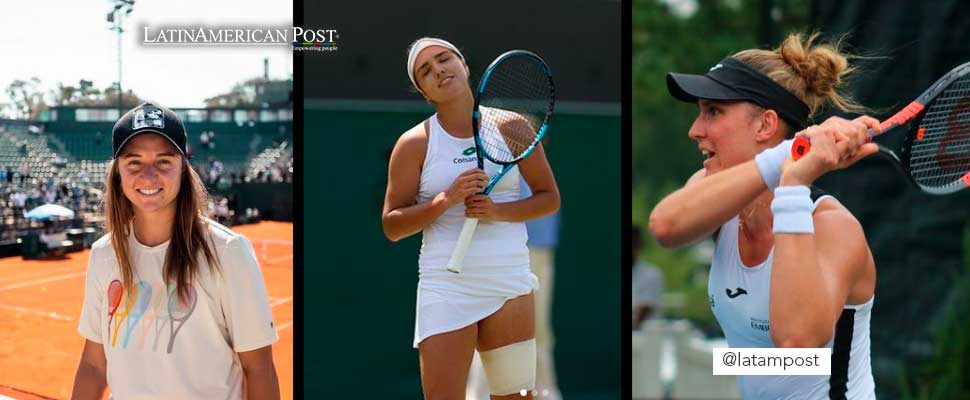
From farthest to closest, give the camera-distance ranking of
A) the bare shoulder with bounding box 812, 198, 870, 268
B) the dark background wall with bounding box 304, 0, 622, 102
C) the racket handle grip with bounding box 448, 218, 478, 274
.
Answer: the dark background wall with bounding box 304, 0, 622, 102
the racket handle grip with bounding box 448, 218, 478, 274
the bare shoulder with bounding box 812, 198, 870, 268

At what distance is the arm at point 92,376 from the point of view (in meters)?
3.62

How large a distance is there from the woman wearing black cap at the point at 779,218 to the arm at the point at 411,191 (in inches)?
28.2

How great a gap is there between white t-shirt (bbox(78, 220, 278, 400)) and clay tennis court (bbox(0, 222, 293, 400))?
649 millimetres

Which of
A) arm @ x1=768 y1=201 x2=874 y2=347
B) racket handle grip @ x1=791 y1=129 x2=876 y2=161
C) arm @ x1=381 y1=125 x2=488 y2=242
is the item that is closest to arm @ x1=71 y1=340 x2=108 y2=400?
arm @ x1=381 y1=125 x2=488 y2=242

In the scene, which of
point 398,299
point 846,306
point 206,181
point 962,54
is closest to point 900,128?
point 962,54

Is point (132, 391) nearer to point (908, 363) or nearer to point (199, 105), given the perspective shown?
point (199, 105)

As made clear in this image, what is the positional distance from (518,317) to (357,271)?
684 mm

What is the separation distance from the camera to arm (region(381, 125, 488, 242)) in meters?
3.84

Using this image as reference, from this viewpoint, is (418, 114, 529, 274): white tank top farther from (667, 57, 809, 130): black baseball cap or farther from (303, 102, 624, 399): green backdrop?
(667, 57, 809, 130): black baseball cap

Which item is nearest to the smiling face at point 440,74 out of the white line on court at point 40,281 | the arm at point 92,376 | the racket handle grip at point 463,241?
the racket handle grip at point 463,241

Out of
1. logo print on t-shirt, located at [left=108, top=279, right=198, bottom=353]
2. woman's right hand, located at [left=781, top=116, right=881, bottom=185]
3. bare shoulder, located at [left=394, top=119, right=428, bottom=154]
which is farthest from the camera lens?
bare shoulder, located at [left=394, top=119, right=428, bottom=154]

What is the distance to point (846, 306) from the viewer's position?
132 inches

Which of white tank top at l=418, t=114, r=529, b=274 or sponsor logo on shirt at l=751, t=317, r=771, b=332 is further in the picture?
white tank top at l=418, t=114, r=529, b=274

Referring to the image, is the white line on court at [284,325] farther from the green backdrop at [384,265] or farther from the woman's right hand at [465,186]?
the woman's right hand at [465,186]
